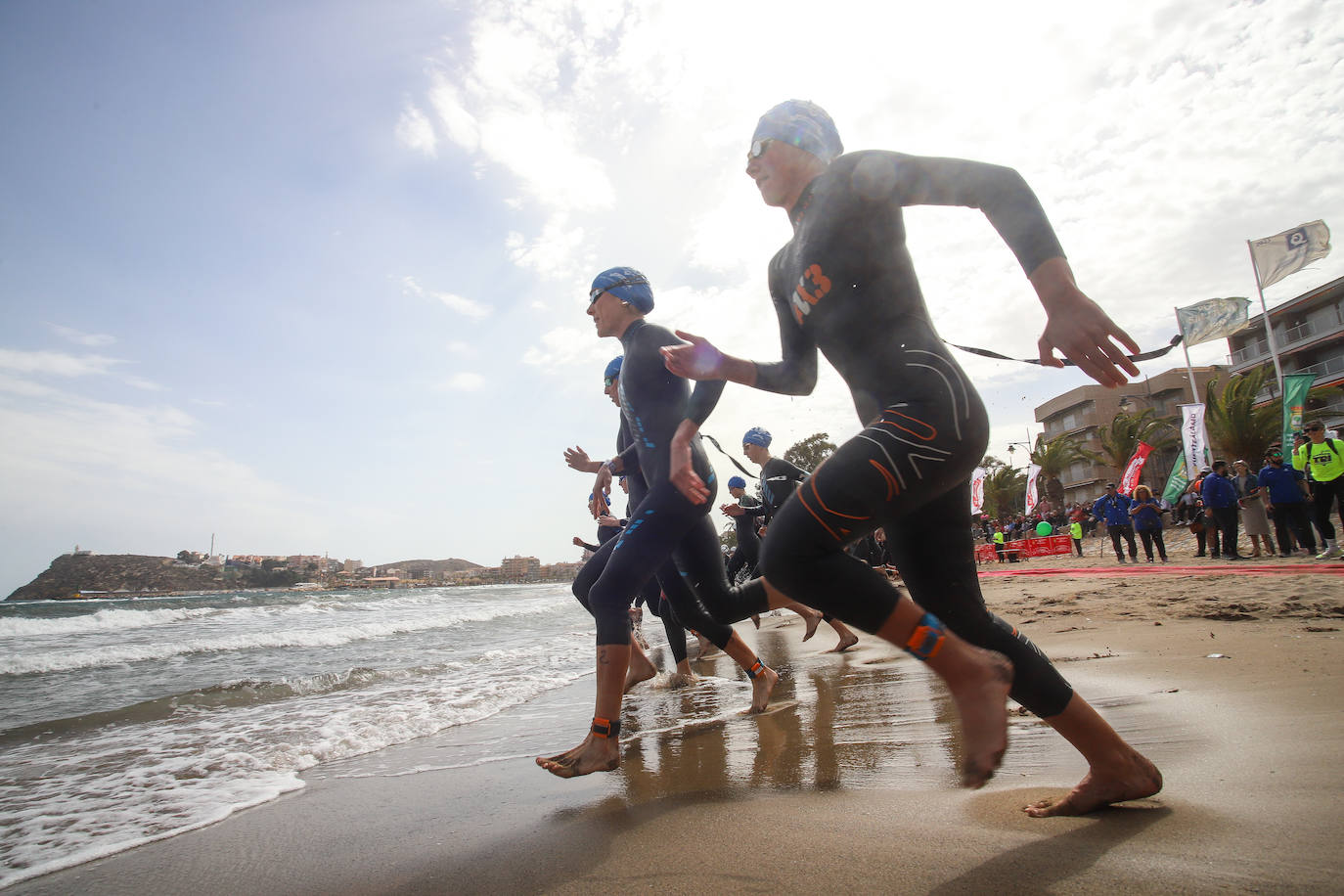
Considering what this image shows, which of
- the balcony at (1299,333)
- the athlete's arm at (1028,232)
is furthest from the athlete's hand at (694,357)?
the balcony at (1299,333)

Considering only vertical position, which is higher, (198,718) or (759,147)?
(759,147)

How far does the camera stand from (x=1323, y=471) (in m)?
9.12

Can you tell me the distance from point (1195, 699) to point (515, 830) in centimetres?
249

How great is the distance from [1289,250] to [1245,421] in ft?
20.2

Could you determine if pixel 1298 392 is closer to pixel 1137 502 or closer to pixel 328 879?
pixel 1137 502

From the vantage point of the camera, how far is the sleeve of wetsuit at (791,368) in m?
2.02

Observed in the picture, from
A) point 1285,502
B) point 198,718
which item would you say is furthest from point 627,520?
point 1285,502

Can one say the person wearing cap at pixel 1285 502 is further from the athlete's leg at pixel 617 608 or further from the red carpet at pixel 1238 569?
the athlete's leg at pixel 617 608

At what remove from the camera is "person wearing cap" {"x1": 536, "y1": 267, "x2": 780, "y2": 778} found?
241cm

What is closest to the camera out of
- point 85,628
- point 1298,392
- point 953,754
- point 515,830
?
point 515,830

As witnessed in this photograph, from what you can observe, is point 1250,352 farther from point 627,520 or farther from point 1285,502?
point 627,520

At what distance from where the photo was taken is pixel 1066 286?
143 centimetres

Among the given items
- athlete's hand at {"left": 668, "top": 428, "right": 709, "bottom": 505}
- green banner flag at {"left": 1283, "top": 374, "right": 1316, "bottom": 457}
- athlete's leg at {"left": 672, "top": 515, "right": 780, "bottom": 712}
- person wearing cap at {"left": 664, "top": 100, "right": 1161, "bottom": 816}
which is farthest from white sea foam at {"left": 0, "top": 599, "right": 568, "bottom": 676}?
green banner flag at {"left": 1283, "top": 374, "right": 1316, "bottom": 457}

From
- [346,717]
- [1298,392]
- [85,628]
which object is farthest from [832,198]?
[85,628]
